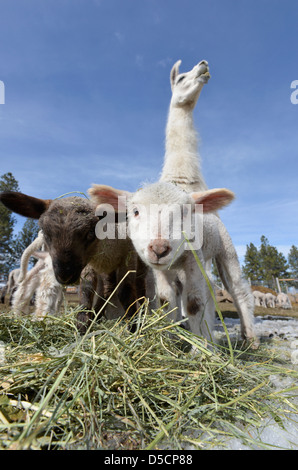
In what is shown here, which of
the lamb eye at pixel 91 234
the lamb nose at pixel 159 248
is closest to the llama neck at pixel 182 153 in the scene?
the lamb eye at pixel 91 234

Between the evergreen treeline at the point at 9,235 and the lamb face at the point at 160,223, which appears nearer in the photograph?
the lamb face at the point at 160,223

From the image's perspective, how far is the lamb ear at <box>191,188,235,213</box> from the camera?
305 centimetres

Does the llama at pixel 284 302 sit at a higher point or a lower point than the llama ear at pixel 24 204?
lower

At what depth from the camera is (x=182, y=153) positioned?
5418 millimetres

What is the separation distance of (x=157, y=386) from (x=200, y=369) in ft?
1.23

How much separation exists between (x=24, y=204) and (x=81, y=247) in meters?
0.97

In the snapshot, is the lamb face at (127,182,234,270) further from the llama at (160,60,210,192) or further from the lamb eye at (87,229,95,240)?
the llama at (160,60,210,192)

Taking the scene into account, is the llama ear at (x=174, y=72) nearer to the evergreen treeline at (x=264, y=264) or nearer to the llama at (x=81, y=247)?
the llama at (x=81, y=247)

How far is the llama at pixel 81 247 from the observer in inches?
106

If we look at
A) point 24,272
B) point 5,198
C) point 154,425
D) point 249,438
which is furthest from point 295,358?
point 24,272

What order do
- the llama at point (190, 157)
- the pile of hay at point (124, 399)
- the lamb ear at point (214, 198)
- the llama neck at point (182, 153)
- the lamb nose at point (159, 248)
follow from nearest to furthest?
the pile of hay at point (124, 399), the lamb nose at point (159, 248), the lamb ear at point (214, 198), the llama at point (190, 157), the llama neck at point (182, 153)

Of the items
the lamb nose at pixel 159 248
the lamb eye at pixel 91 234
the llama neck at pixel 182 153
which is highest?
the llama neck at pixel 182 153

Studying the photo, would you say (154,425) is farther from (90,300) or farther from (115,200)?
(115,200)

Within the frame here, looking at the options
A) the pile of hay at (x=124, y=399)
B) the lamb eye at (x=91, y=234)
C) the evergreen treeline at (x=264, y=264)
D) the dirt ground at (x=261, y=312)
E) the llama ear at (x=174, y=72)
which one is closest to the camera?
the pile of hay at (x=124, y=399)
